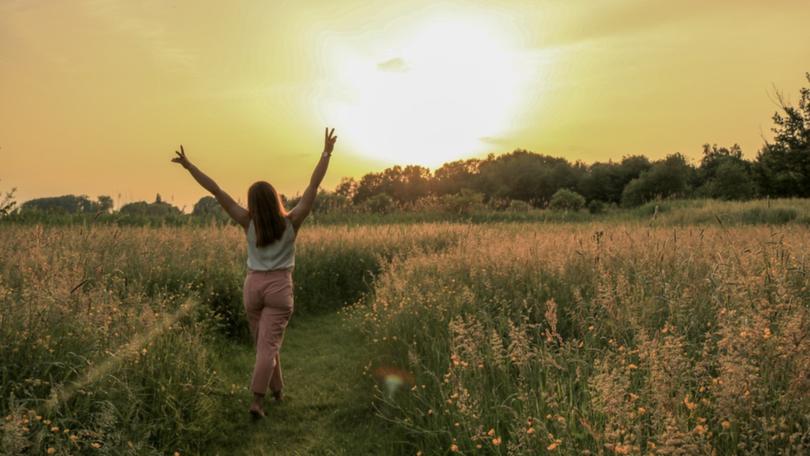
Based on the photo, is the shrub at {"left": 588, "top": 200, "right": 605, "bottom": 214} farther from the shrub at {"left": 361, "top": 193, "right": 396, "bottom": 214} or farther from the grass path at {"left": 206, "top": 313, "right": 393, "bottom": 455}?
the grass path at {"left": 206, "top": 313, "right": 393, "bottom": 455}

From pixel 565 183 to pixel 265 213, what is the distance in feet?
261

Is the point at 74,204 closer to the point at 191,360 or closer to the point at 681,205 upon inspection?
the point at 191,360

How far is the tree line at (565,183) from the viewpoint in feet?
81.1

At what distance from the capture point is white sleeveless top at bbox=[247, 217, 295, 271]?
20.4 feet

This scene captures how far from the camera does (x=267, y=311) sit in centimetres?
632

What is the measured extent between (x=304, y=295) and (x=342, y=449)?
23.9ft

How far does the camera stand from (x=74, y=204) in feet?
61.3

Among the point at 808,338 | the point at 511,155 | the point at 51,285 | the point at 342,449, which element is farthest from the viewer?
the point at 511,155

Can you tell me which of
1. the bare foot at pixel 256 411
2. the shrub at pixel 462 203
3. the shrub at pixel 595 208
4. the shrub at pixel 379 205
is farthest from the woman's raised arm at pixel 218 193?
the shrub at pixel 595 208

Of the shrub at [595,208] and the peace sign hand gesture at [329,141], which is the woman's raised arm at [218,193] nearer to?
the peace sign hand gesture at [329,141]

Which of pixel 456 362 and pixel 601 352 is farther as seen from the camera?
pixel 601 352

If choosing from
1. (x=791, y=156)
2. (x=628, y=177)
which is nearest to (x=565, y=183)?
(x=628, y=177)

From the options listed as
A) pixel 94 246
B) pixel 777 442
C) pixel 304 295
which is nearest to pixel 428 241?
pixel 304 295

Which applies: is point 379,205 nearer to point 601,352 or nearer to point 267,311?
Result: point 267,311
